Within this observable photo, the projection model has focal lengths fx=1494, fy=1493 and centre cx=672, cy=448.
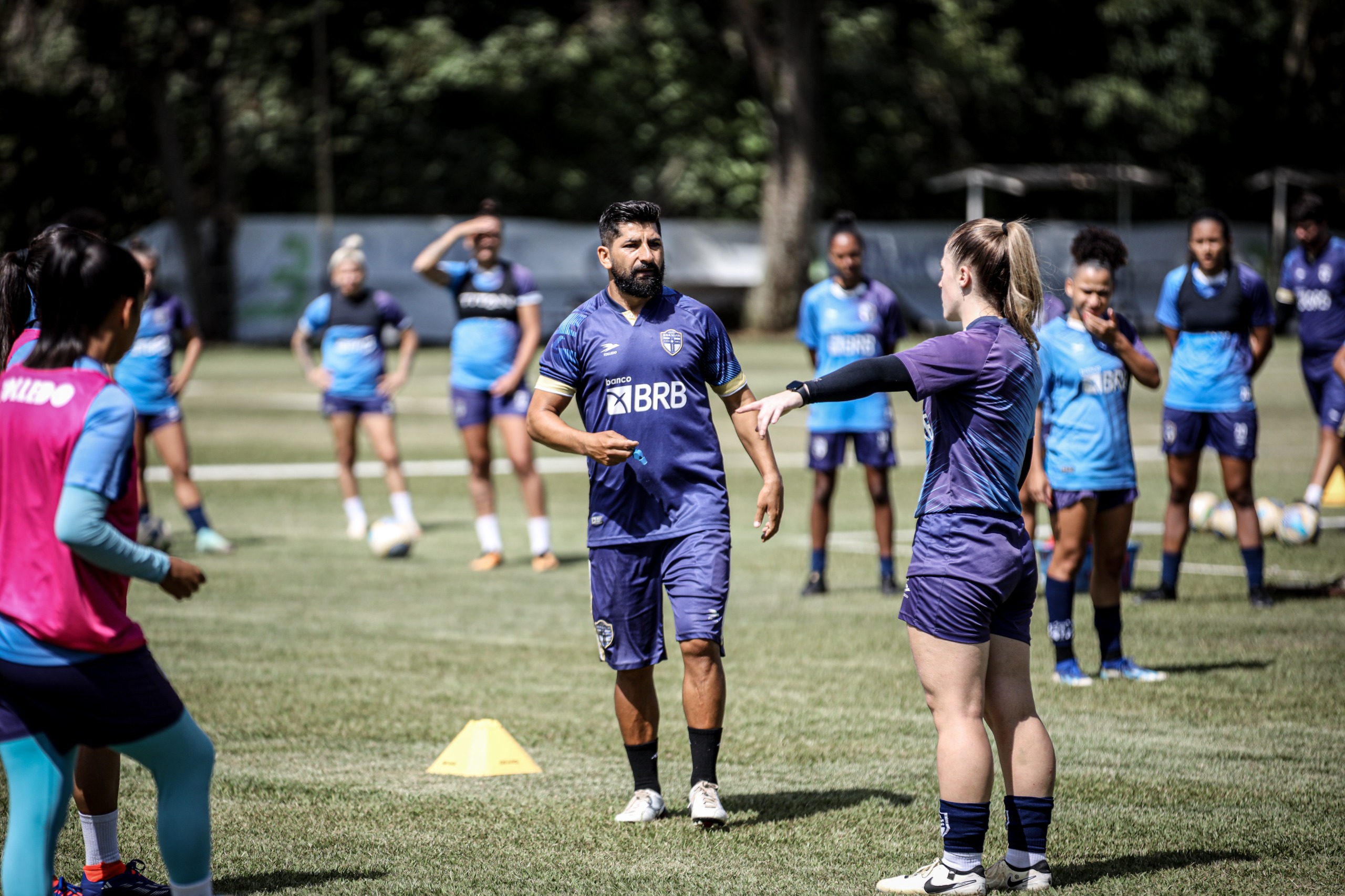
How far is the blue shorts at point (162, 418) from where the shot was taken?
1258cm

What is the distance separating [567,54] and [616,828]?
43531 mm

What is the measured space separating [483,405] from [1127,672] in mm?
5956

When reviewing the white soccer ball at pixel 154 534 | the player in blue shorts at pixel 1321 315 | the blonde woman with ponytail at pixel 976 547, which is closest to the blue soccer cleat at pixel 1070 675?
the blonde woman with ponytail at pixel 976 547

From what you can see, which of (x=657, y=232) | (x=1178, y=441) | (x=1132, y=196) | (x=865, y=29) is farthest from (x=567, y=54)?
(x=657, y=232)

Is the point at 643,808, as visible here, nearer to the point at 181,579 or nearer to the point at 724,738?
the point at 724,738

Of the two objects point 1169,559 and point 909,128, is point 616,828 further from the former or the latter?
point 909,128

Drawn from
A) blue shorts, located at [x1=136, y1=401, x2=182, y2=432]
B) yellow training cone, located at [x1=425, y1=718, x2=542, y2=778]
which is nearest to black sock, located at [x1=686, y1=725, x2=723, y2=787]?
yellow training cone, located at [x1=425, y1=718, x2=542, y2=778]

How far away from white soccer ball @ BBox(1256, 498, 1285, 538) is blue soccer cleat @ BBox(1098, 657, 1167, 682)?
4916mm

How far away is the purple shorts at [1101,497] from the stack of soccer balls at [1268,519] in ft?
12.5

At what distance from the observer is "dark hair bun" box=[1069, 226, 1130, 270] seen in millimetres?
7781

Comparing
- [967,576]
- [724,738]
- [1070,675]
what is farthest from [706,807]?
[1070,675]

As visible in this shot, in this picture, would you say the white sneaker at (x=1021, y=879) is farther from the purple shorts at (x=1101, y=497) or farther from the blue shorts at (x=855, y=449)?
the blue shorts at (x=855, y=449)

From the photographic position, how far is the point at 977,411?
4.80 metres

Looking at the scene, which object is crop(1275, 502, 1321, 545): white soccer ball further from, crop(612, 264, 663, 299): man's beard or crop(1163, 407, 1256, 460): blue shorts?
crop(612, 264, 663, 299): man's beard
